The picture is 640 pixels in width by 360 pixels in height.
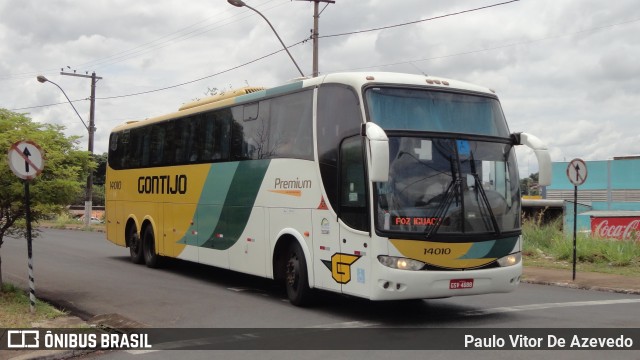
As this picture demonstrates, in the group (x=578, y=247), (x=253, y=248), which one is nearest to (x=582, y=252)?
(x=578, y=247)

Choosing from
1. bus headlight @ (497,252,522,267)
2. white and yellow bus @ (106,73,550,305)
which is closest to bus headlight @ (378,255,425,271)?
white and yellow bus @ (106,73,550,305)

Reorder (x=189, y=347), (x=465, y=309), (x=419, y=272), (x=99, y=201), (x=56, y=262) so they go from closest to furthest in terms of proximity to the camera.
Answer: (x=189, y=347) → (x=419, y=272) → (x=465, y=309) → (x=56, y=262) → (x=99, y=201)

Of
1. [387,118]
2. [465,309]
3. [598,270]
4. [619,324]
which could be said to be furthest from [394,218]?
[598,270]

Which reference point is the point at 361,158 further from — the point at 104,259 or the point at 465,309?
the point at 104,259

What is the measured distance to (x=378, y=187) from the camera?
29.6ft

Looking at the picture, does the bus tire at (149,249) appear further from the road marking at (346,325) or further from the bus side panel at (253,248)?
the road marking at (346,325)

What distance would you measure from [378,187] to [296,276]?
2.66 metres

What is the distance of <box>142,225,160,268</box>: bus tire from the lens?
16.9 meters

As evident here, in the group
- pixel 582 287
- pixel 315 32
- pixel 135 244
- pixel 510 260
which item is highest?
pixel 315 32

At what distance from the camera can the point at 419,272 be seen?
8977 mm

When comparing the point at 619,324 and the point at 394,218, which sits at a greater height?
the point at 394,218

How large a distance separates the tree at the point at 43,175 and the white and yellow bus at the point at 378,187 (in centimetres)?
294

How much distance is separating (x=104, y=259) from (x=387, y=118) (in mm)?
12533

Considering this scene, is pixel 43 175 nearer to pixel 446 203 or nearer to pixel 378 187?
pixel 378 187
